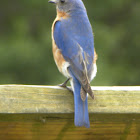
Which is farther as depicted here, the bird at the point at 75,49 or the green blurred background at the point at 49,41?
the green blurred background at the point at 49,41

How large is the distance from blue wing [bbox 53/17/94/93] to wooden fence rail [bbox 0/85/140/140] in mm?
583

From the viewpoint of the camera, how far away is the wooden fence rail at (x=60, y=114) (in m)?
2.98

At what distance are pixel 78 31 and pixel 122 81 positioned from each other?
26.1 feet

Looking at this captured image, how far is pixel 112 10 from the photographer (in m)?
15.0

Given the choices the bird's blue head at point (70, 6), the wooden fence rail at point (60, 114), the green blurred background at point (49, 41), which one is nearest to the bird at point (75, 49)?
the bird's blue head at point (70, 6)

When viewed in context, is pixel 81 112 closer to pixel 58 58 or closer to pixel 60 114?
pixel 60 114

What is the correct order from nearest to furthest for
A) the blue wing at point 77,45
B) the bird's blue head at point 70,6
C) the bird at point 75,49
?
the bird at point 75,49 → the blue wing at point 77,45 → the bird's blue head at point 70,6

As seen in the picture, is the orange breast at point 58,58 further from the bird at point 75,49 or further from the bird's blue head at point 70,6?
the bird's blue head at point 70,6

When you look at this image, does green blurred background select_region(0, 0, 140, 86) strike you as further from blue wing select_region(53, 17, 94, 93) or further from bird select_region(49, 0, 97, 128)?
blue wing select_region(53, 17, 94, 93)

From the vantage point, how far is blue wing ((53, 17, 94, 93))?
4.16 m

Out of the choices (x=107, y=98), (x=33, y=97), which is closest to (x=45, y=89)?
(x=33, y=97)

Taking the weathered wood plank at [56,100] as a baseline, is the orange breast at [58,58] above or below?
below

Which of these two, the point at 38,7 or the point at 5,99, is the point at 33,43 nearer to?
the point at 38,7

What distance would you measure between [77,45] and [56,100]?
1390mm
